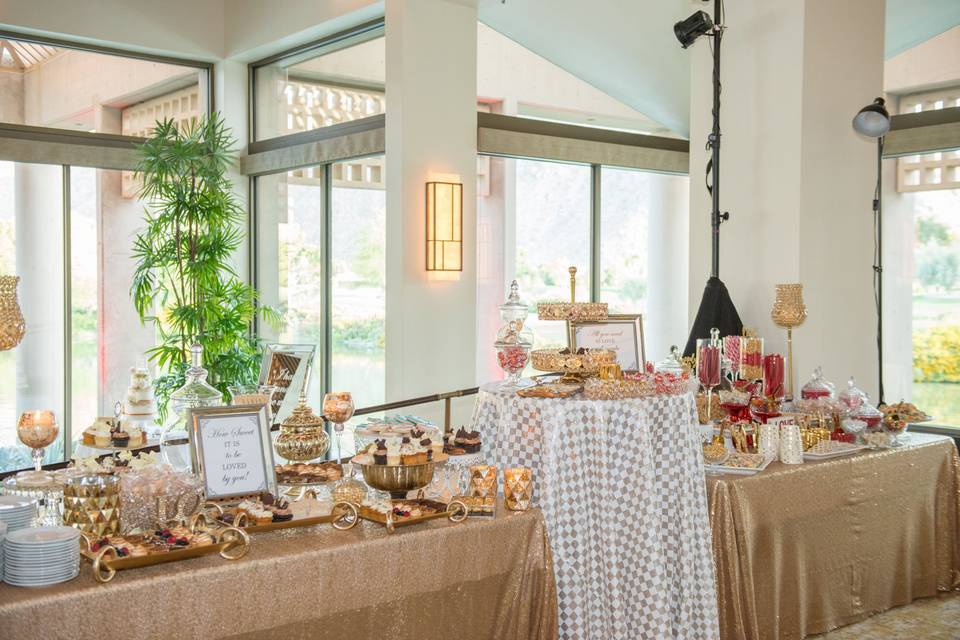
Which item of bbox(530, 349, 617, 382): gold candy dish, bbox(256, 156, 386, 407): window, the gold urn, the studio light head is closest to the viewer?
the gold urn

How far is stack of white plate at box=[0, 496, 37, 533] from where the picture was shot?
225 cm

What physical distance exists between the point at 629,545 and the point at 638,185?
16.8 feet

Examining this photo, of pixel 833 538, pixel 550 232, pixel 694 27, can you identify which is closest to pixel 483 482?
pixel 833 538

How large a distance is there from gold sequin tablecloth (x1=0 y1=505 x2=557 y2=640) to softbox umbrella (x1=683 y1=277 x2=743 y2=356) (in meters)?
2.14

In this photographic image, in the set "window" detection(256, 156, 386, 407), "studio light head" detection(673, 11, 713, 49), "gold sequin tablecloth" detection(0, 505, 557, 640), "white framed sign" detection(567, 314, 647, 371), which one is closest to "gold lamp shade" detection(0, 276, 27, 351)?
"gold sequin tablecloth" detection(0, 505, 557, 640)

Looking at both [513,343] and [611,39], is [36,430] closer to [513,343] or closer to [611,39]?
[513,343]

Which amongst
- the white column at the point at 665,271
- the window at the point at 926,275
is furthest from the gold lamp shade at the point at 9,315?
the white column at the point at 665,271

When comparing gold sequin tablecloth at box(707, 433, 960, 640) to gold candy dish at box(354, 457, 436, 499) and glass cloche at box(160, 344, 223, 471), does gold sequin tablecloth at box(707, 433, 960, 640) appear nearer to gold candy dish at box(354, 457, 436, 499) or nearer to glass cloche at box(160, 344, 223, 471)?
gold candy dish at box(354, 457, 436, 499)

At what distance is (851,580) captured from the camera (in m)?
3.72

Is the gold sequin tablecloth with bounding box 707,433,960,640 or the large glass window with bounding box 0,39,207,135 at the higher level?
the large glass window with bounding box 0,39,207,135

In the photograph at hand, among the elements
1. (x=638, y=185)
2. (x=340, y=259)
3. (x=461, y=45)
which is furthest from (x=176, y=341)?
(x=638, y=185)

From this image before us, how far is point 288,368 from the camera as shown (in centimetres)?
620

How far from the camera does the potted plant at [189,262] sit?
7074 millimetres

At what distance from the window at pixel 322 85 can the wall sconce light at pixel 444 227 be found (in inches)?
41.9
